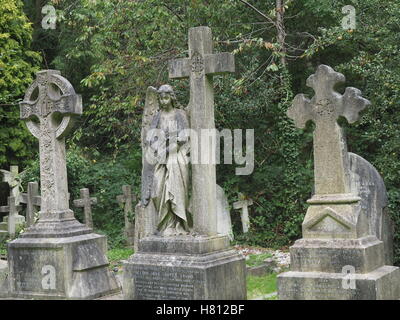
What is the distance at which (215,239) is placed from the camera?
304 inches

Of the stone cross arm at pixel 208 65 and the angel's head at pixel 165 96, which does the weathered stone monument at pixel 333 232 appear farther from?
the angel's head at pixel 165 96

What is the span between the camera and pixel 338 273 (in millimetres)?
7305

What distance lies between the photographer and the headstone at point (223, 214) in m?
13.9

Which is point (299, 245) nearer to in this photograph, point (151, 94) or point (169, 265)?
point (169, 265)

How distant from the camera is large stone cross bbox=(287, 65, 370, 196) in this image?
25.4 feet

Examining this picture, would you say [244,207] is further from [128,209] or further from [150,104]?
[150,104]

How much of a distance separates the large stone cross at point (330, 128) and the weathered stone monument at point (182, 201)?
1.25 meters

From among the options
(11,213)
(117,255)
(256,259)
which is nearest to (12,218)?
(11,213)

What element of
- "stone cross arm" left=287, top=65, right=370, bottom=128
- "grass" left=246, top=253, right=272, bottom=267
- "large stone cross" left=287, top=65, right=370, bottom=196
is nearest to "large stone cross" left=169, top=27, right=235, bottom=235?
"stone cross arm" left=287, top=65, right=370, bottom=128

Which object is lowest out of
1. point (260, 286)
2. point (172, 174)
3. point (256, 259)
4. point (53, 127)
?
point (260, 286)

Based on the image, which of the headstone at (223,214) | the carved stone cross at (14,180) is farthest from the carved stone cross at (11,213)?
the headstone at (223,214)

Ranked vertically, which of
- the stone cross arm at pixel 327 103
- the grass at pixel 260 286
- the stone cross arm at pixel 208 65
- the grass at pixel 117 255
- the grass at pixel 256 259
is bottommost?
the grass at pixel 260 286

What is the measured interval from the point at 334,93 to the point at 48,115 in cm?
401

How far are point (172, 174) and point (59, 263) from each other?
1.98 m
